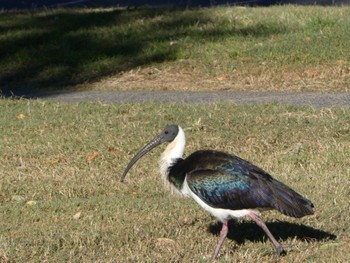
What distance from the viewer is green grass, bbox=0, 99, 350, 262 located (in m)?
6.73

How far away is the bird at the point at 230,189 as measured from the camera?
6.49 metres

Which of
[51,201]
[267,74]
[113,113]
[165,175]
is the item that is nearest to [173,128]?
[165,175]

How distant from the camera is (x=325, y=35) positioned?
50.8ft

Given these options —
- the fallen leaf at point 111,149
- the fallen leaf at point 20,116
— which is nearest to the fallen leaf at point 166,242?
the fallen leaf at point 111,149

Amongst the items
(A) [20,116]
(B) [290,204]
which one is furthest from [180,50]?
(B) [290,204]

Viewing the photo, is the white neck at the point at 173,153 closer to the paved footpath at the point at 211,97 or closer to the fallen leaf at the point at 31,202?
the fallen leaf at the point at 31,202

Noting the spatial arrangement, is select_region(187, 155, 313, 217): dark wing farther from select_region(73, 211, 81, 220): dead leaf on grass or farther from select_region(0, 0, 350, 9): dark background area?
select_region(0, 0, 350, 9): dark background area

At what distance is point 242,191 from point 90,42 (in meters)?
10.4

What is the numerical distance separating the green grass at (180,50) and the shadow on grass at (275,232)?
245 inches

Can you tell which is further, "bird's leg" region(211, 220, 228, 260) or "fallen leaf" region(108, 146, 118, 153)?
"fallen leaf" region(108, 146, 118, 153)

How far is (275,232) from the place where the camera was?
7250 millimetres

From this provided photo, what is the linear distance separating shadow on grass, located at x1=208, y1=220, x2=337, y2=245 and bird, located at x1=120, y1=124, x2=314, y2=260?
0.44 meters

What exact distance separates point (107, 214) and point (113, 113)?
382cm

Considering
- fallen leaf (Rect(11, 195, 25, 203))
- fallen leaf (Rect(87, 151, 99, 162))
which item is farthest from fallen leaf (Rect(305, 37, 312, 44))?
fallen leaf (Rect(11, 195, 25, 203))
